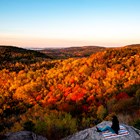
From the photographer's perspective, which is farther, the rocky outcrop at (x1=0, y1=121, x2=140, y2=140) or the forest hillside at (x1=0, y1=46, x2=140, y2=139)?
the forest hillside at (x1=0, y1=46, x2=140, y2=139)

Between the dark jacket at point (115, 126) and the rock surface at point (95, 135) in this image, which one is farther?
the dark jacket at point (115, 126)

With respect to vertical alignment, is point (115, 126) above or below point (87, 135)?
above

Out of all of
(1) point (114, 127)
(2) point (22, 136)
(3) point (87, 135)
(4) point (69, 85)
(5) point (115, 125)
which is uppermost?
(5) point (115, 125)

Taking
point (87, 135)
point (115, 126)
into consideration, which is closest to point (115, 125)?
point (115, 126)

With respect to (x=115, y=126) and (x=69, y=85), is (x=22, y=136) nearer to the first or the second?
(x=115, y=126)

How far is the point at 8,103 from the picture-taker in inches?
4892

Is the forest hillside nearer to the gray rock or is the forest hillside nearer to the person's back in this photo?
the person's back

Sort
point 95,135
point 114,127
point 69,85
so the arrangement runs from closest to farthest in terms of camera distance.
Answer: point 95,135 → point 114,127 → point 69,85

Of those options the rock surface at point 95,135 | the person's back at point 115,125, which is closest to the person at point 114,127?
the person's back at point 115,125

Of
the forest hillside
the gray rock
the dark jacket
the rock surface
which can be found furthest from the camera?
the forest hillside

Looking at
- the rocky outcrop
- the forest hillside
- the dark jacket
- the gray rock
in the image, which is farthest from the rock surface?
the forest hillside

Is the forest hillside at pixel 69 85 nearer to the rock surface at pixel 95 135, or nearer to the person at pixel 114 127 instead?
the rock surface at pixel 95 135

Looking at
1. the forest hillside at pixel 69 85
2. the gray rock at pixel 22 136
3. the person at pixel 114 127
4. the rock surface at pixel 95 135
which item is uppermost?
the person at pixel 114 127

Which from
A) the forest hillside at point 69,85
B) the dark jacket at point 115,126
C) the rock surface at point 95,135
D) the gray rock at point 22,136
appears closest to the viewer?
the rock surface at point 95,135
